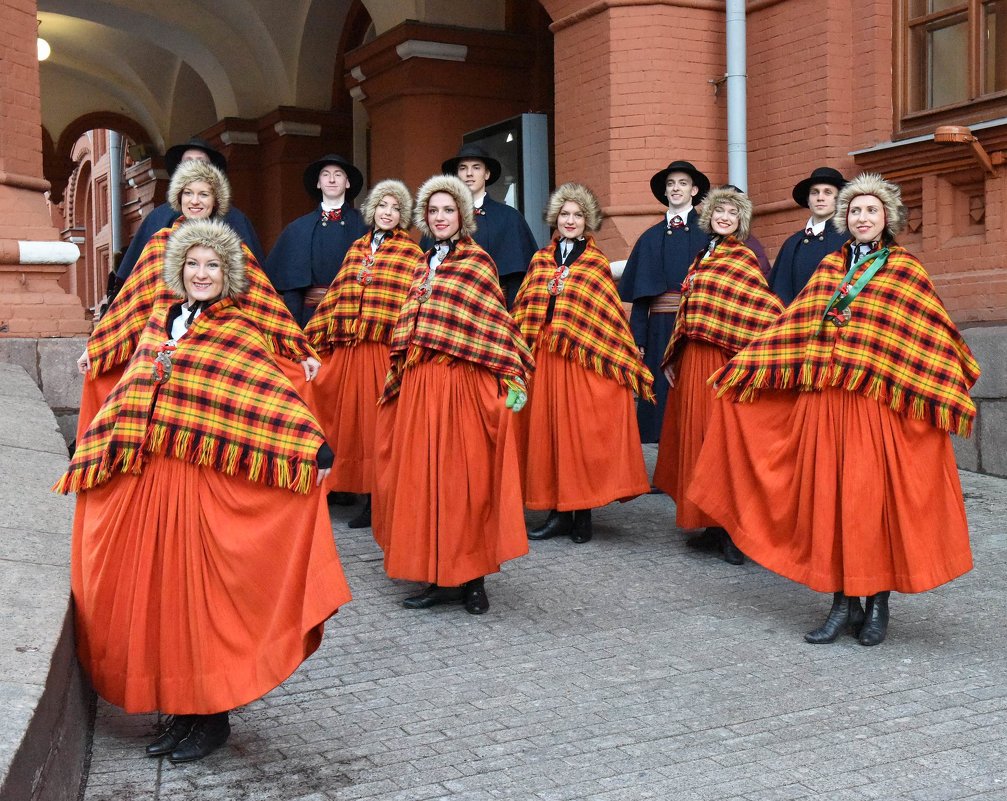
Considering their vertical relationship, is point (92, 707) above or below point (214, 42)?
below

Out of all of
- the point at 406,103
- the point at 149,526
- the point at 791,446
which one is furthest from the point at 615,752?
the point at 406,103

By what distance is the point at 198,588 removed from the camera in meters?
3.68

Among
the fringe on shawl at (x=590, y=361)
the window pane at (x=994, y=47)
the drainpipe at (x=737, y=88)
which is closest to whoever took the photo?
the fringe on shawl at (x=590, y=361)

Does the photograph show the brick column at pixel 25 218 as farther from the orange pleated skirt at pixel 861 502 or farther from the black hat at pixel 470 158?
the orange pleated skirt at pixel 861 502

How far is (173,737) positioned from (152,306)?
195 centimetres

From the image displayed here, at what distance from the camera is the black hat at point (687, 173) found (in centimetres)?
774

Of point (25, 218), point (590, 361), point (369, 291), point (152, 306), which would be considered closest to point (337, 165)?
point (369, 291)

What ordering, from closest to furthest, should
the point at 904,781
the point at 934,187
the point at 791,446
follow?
the point at 904,781
the point at 791,446
the point at 934,187

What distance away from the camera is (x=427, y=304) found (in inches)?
221

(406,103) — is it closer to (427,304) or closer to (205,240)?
(427,304)

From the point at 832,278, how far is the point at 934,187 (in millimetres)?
3616

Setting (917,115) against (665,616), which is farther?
(917,115)

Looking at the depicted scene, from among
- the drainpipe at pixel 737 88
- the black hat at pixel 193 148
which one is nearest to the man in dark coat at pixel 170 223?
the black hat at pixel 193 148

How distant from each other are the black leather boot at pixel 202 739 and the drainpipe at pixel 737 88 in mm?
7109
